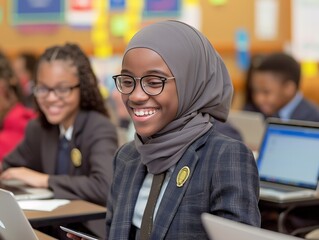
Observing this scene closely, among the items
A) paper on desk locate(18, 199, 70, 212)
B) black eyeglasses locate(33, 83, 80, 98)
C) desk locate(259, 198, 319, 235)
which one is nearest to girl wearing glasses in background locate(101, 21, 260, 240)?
paper on desk locate(18, 199, 70, 212)

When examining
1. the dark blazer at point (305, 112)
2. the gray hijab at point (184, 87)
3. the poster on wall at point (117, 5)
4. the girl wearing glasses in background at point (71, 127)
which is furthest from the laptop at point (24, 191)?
the poster on wall at point (117, 5)

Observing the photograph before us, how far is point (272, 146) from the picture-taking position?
332 centimetres

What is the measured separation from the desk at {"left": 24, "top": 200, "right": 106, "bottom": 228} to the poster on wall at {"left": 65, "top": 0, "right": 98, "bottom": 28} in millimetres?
5177

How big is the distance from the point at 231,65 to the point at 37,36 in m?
2.37

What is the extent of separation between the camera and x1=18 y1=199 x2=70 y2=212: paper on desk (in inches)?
108

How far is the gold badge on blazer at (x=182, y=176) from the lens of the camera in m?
2.00

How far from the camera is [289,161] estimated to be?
3240 millimetres

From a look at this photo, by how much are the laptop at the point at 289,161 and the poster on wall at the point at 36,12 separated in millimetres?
5087

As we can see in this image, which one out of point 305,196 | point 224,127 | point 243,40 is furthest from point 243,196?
point 243,40

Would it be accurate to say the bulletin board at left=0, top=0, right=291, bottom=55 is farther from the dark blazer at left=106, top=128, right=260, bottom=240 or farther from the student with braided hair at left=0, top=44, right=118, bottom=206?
the dark blazer at left=106, top=128, right=260, bottom=240

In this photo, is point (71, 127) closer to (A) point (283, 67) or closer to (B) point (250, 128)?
(B) point (250, 128)

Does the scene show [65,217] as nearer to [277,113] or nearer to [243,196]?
[243,196]

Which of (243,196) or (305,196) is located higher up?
(243,196)

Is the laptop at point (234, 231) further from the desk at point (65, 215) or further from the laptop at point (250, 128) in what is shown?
the laptop at point (250, 128)
